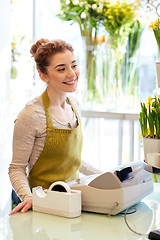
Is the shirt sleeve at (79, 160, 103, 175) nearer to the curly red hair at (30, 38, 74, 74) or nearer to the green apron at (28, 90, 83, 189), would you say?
the green apron at (28, 90, 83, 189)

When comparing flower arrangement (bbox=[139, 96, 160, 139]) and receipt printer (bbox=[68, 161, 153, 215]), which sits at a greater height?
flower arrangement (bbox=[139, 96, 160, 139])

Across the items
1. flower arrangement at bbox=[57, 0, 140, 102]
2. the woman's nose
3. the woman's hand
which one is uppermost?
flower arrangement at bbox=[57, 0, 140, 102]

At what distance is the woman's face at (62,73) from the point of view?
5.61 feet

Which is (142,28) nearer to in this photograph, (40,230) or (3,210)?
(3,210)

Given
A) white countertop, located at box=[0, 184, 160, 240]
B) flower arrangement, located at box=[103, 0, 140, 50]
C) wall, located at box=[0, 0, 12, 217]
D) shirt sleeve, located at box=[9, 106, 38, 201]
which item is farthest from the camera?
flower arrangement, located at box=[103, 0, 140, 50]

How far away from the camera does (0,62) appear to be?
286cm

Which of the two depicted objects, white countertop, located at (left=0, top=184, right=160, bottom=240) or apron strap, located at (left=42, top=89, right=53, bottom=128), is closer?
white countertop, located at (left=0, top=184, right=160, bottom=240)

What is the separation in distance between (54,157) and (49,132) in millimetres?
112

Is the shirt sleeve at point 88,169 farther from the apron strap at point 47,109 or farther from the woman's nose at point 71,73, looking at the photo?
the woman's nose at point 71,73

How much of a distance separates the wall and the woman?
3.79 feet

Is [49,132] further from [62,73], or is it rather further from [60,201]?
[60,201]

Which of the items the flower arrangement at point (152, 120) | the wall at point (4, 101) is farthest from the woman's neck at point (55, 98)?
the wall at point (4, 101)

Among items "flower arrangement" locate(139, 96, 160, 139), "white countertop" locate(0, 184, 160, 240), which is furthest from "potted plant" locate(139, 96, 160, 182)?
"white countertop" locate(0, 184, 160, 240)

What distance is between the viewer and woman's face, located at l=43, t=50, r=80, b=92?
1.71 m
